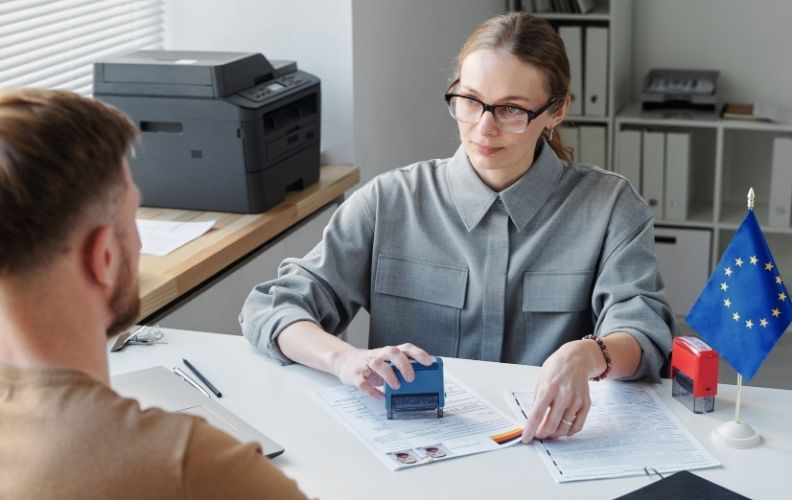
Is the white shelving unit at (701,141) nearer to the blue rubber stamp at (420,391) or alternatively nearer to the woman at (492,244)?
the woman at (492,244)

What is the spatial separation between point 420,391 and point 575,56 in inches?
104

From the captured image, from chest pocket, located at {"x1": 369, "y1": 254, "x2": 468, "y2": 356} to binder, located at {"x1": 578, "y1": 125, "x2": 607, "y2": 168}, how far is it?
2.16 m

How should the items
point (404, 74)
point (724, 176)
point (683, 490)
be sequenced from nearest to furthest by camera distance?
1. point (683, 490)
2. point (404, 74)
3. point (724, 176)

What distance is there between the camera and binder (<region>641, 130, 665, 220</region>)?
3.93 m

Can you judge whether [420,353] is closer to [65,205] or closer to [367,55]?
[65,205]

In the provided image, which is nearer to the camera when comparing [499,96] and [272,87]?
[499,96]

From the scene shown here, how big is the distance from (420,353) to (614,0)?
2.57 metres

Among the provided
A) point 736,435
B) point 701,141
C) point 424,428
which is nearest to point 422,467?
point 424,428

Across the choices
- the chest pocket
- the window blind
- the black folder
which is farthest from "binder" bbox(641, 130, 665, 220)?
the black folder

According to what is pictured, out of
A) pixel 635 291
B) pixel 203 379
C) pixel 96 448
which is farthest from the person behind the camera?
pixel 635 291

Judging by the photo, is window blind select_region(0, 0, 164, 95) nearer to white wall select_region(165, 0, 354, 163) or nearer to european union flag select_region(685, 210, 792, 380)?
white wall select_region(165, 0, 354, 163)

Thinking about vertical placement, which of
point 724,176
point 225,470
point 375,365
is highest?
point 225,470

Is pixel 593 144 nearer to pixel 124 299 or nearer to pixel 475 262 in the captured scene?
pixel 475 262

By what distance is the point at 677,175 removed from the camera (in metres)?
3.94
